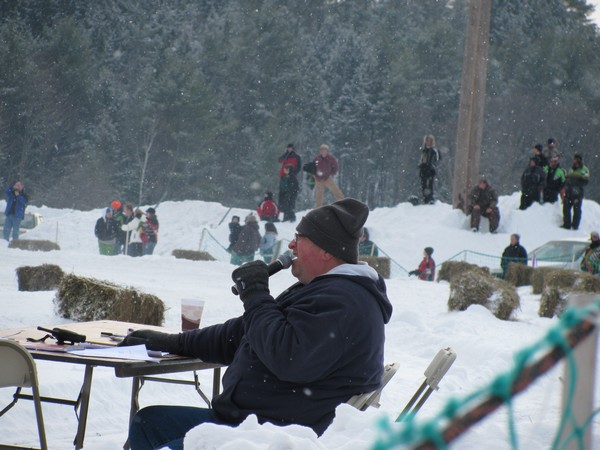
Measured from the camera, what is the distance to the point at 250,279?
2.93 metres

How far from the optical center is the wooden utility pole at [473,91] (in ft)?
72.1

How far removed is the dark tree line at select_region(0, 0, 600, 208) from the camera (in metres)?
39.6

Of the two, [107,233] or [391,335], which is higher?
[107,233]

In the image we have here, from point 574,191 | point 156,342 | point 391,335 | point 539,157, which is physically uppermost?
point 539,157

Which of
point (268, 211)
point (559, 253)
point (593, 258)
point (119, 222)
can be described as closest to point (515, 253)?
point (593, 258)

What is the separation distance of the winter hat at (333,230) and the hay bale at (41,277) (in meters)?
8.57

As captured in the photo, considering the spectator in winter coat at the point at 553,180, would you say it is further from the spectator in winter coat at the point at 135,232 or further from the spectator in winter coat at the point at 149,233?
the spectator in winter coat at the point at 135,232

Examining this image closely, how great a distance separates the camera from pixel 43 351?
3.07 m

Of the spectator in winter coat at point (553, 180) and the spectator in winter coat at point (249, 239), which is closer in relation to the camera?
the spectator in winter coat at point (249, 239)

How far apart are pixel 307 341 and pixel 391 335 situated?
7325 mm

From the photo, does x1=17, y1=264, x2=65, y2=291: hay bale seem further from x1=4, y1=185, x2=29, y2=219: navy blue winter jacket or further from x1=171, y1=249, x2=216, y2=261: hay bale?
x1=4, y1=185, x2=29, y2=219: navy blue winter jacket

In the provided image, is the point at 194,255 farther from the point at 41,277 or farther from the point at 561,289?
the point at 561,289

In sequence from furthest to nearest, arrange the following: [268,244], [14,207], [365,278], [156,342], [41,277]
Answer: [14,207] < [268,244] < [41,277] < [156,342] < [365,278]

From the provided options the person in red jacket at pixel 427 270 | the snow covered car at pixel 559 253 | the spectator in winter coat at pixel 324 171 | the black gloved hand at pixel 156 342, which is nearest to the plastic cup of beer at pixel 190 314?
the black gloved hand at pixel 156 342
